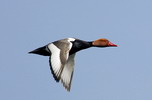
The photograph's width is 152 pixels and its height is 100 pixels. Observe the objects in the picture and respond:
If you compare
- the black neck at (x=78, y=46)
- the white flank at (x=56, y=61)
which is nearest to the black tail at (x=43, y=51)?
the white flank at (x=56, y=61)

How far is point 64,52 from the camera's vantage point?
27734 mm

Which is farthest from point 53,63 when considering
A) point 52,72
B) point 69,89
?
point 69,89

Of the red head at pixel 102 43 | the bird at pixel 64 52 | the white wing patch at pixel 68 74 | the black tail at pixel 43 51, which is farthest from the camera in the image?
the red head at pixel 102 43

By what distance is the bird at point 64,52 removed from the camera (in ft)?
87.9

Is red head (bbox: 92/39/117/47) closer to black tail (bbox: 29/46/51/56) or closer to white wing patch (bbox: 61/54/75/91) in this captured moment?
white wing patch (bbox: 61/54/75/91)

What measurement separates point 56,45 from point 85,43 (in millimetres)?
2264

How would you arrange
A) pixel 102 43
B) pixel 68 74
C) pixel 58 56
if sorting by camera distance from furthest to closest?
pixel 102 43 < pixel 68 74 < pixel 58 56

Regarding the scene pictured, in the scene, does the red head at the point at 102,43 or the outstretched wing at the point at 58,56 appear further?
the red head at the point at 102,43

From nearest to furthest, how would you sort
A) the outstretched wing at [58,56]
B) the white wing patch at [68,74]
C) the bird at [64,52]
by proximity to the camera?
the outstretched wing at [58,56] → the bird at [64,52] → the white wing patch at [68,74]

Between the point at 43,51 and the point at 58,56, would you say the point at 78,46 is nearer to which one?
the point at 43,51

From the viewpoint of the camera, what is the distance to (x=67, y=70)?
3073cm

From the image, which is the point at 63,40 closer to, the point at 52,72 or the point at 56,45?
the point at 56,45

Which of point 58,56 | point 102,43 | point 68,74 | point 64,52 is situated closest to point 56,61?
point 58,56

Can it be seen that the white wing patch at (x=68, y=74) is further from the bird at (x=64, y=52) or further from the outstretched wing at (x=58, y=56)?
the outstretched wing at (x=58, y=56)
